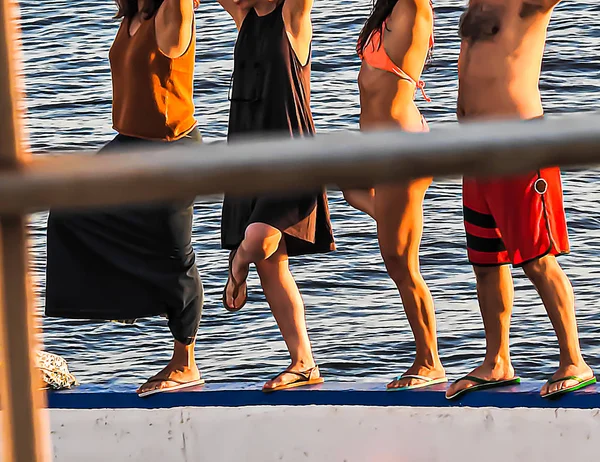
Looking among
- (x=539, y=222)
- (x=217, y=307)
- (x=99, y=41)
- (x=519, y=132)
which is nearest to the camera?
(x=519, y=132)

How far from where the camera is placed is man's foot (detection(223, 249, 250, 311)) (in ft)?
11.7

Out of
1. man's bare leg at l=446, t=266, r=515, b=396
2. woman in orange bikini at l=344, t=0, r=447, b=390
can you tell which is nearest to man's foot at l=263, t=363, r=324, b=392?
woman in orange bikini at l=344, t=0, r=447, b=390

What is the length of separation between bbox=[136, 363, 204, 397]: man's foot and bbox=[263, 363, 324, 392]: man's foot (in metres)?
0.28

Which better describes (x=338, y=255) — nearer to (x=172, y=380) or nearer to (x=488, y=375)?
(x=172, y=380)

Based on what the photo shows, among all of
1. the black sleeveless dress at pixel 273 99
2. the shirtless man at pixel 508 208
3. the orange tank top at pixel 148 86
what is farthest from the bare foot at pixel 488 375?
the orange tank top at pixel 148 86

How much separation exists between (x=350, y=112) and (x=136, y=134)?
25.0 ft

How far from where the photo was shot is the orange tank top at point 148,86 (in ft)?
11.4

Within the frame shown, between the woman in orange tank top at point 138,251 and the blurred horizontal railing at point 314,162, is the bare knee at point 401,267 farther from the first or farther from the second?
the blurred horizontal railing at point 314,162

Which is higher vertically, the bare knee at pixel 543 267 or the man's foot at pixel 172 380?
the bare knee at pixel 543 267

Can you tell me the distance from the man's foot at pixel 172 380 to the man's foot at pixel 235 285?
0.93 ft

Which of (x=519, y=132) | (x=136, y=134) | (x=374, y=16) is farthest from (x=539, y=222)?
(x=519, y=132)

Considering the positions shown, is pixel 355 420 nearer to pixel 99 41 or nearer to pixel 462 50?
pixel 462 50

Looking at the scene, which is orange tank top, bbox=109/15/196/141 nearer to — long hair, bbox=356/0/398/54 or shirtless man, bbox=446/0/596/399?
long hair, bbox=356/0/398/54

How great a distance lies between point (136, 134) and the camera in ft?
11.5
